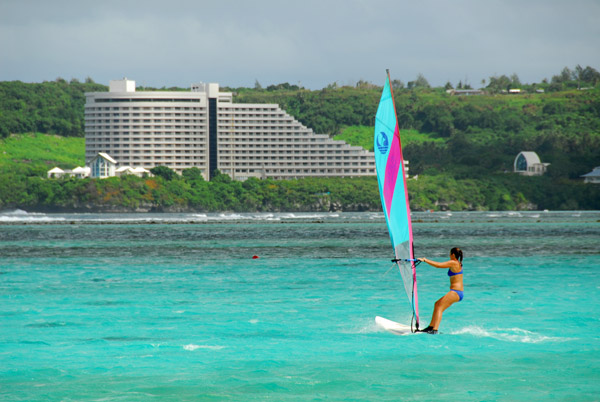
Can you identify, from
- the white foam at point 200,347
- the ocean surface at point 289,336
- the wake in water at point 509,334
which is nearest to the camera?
the ocean surface at point 289,336

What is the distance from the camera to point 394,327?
74.1ft

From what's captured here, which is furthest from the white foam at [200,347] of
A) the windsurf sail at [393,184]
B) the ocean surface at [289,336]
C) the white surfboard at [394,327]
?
the windsurf sail at [393,184]

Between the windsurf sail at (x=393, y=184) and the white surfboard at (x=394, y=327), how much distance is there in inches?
97.9

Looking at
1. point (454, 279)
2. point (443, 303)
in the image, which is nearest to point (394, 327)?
point (443, 303)

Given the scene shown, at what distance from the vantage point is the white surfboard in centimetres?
2183

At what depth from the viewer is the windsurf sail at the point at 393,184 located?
1884 cm

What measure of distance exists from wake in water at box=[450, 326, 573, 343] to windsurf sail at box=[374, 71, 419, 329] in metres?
3.51

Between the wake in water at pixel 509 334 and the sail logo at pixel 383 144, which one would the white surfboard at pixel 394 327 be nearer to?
the wake in water at pixel 509 334

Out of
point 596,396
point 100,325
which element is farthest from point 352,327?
point 596,396

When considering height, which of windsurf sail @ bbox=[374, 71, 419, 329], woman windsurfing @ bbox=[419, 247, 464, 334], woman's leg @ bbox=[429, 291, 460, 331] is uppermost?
windsurf sail @ bbox=[374, 71, 419, 329]

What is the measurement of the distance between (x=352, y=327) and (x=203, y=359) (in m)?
5.64

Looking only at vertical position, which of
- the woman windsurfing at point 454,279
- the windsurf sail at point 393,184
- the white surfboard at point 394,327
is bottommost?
the white surfboard at point 394,327

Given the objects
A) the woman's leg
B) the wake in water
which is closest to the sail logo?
the woman's leg

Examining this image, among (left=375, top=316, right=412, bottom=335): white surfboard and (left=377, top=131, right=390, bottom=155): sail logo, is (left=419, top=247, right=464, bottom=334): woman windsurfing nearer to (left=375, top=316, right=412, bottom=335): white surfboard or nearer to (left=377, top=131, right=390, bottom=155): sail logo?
(left=375, top=316, right=412, bottom=335): white surfboard
